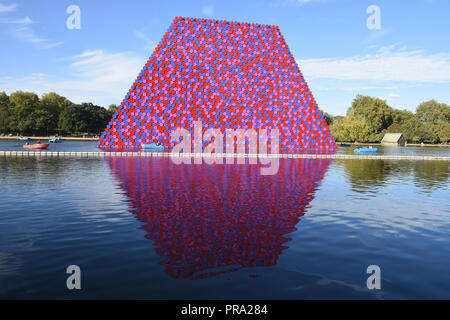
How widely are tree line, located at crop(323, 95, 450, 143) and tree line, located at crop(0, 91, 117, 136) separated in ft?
227

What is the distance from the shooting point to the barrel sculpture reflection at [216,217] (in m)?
6.74

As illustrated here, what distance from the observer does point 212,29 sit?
4900cm

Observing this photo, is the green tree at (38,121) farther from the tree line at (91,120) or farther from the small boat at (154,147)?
the small boat at (154,147)

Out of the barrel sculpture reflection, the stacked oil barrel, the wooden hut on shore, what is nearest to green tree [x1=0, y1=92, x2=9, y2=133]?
the stacked oil barrel

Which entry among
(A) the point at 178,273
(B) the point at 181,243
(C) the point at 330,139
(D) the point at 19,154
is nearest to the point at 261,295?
(A) the point at 178,273

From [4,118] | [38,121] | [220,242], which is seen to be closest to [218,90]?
[220,242]

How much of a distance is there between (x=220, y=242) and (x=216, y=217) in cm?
220

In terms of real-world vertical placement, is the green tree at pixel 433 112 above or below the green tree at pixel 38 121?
above

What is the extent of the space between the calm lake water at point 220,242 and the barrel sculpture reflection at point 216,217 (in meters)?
0.04

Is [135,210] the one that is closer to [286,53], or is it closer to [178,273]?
[178,273]

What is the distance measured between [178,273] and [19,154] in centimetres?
3383

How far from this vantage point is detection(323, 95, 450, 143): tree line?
94.4 meters

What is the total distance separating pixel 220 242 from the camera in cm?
768

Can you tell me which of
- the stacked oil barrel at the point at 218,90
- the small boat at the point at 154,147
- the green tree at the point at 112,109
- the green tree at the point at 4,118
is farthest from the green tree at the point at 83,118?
the small boat at the point at 154,147
